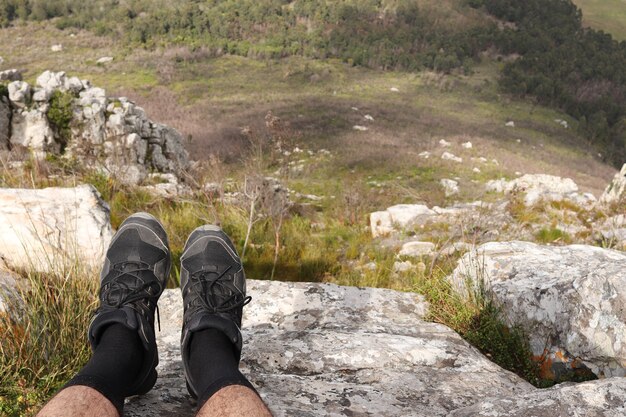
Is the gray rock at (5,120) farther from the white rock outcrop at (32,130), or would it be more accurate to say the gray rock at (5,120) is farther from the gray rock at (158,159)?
the gray rock at (158,159)

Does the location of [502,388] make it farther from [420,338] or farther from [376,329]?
[376,329]

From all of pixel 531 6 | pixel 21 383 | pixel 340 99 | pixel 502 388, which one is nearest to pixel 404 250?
pixel 502 388

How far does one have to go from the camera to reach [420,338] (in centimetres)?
260

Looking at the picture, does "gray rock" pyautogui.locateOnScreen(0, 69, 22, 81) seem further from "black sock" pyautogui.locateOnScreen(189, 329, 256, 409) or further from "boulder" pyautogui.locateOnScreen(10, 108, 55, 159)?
"black sock" pyautogui.locateOnScreen(189, 329, 256, 409)

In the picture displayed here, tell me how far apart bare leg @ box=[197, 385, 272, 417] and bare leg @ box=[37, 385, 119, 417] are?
31 centimetres

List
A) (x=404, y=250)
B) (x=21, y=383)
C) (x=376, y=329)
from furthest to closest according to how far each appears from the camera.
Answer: (x=404, y=250)
(x=376, y=329)
(x=21, y=383)

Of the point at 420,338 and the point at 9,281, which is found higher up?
the point at 9,281

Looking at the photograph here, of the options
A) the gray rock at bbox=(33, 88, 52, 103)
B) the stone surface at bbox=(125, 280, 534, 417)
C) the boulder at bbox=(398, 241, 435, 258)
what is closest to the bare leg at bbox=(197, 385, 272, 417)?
the stone surface at bbox=(125, 280, 534, 417)

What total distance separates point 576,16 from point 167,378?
52.3 meters

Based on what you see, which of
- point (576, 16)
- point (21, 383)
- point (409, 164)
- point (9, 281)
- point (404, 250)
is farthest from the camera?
point (576, 16)

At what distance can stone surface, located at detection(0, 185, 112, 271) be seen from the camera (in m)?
3.00

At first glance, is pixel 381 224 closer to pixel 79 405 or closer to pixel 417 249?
pixel 417 249

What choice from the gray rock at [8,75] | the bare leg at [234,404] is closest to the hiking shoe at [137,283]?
the bare leg at [234,404]

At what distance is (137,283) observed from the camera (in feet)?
7.66
